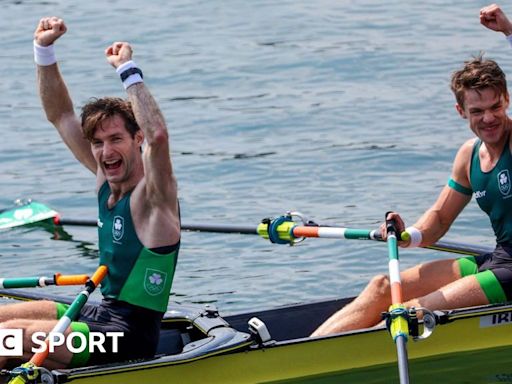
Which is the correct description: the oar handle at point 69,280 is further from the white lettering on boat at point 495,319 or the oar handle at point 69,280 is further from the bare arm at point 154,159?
the white lettering on boat at point 495,319

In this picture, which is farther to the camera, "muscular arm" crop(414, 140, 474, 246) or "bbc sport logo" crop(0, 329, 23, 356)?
"muscular arm" crop(414, 140, 474, 246)

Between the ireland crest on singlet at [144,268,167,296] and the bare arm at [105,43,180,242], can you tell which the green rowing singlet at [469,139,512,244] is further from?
the ireland crest on singlet at [144,268,167,296]

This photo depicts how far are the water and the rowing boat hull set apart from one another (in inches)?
89.4

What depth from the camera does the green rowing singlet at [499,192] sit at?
9.42m

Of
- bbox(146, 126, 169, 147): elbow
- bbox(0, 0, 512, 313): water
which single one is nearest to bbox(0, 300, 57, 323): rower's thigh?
bbox(146, 126, 169, 147): elbow

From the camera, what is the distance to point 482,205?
9641 mm

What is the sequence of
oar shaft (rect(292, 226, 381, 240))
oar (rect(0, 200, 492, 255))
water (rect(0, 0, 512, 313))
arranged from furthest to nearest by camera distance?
1. water (rect(0, 0, 512, 313))
2. oar (rect(0, 200, 492, 255))
3. oar shaft (rect(292, 226, 381, 240))

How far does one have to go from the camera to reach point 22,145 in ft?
54.9

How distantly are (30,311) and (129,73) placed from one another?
1.63 m

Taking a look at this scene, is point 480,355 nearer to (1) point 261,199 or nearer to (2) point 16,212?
(1) point 261,199

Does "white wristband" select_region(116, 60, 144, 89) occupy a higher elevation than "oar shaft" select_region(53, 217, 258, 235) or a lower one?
higher

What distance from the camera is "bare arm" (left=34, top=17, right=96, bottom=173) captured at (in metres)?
9.23

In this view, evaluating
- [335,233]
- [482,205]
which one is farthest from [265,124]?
[482,205]

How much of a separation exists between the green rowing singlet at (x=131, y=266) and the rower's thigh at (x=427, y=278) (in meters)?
1.82
